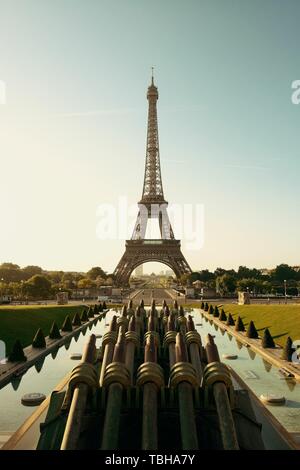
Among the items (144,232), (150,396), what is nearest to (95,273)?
(144,232)

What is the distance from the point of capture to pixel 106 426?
7.89 meters

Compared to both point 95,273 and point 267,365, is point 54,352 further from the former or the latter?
Answer: point 95,273

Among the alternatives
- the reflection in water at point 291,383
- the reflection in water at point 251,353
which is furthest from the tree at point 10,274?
the reflection in water at point 291,383

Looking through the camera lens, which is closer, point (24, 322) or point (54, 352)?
point (54, 352)

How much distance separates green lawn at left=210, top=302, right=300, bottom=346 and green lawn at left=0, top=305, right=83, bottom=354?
20.2 meters

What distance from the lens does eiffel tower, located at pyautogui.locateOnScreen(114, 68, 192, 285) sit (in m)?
104

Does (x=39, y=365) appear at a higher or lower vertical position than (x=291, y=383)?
lower

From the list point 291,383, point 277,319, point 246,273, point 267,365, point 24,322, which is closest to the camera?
point 291,383

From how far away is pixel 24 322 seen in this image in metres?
37.0

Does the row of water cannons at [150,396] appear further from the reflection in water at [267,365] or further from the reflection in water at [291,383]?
the reflection in water at [267,365]

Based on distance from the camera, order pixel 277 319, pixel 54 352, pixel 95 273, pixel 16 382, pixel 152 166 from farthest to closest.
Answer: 1. pixel 95 273
2. pixel 152 166
3. pixel 277 319
4. pixel 54 352
5. pixel 16 382

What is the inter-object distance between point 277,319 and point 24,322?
2345cm

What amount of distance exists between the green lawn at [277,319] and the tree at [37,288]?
1563 inches

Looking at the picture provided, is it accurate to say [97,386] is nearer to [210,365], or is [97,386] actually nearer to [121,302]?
[210,365]
